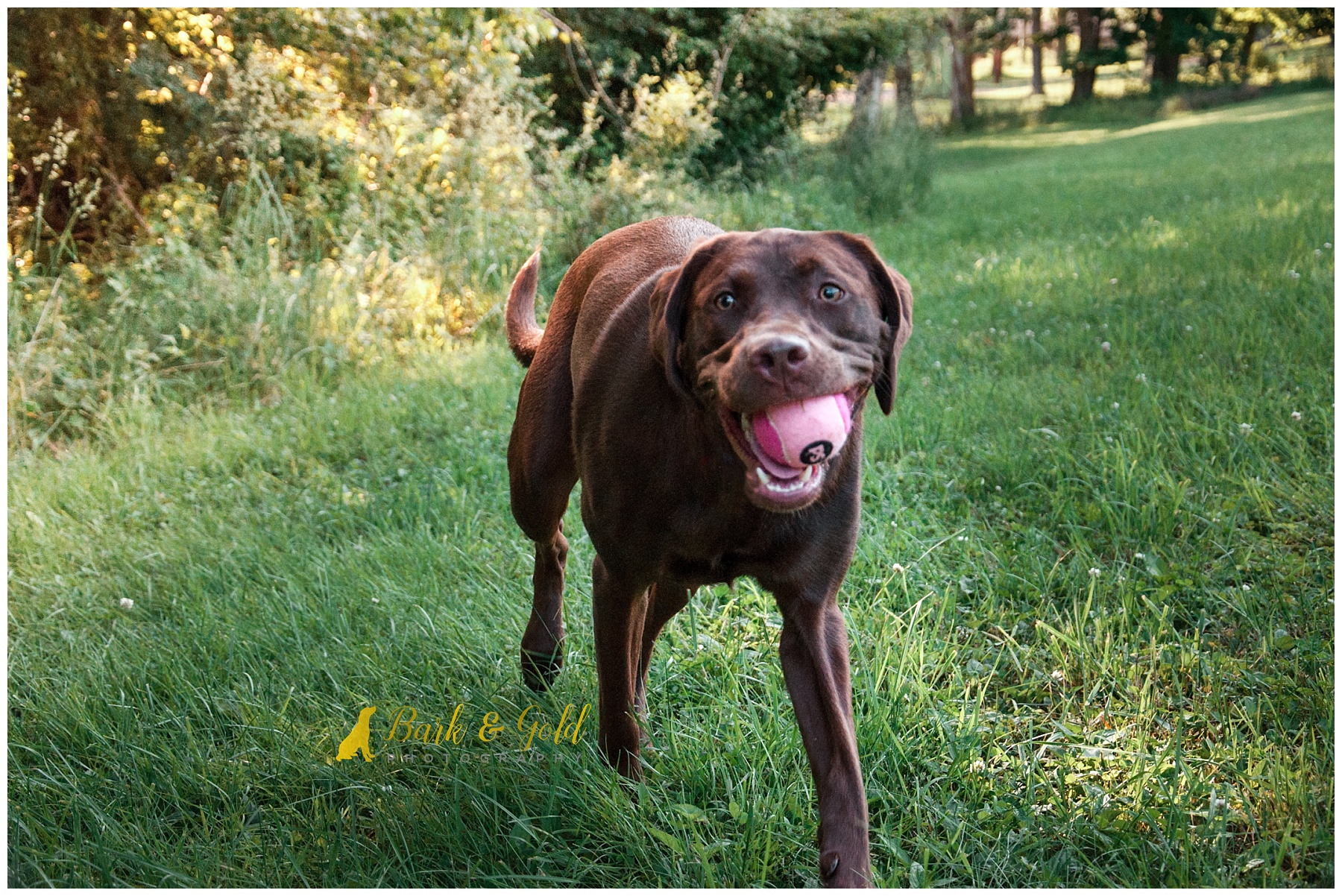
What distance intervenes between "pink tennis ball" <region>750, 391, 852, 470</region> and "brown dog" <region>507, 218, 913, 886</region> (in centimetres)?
4

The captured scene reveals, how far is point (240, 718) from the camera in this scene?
2969mm

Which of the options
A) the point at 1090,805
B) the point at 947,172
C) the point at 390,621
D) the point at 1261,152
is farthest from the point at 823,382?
the point at 947,172

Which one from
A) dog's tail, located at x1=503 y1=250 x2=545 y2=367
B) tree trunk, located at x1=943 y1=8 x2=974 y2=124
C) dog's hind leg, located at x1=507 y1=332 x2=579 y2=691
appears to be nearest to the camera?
dog's hind leg, located at x1=507 y1=332 x2=579 y2=691

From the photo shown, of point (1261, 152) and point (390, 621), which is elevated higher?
point (390, 621)

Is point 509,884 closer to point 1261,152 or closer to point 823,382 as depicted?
point 823,382

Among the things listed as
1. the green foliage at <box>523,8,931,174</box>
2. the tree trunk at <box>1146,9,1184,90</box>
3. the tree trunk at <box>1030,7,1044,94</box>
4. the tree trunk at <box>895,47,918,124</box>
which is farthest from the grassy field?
the tree trunk at <box>1030,7,1044,94</box>

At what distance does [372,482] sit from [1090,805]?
3.49 m

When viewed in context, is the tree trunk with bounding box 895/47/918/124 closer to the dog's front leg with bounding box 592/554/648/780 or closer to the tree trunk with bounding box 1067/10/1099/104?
the tree trunk with bounding box 1067/10/1099/104

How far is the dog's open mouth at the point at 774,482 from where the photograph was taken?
1.86 meters

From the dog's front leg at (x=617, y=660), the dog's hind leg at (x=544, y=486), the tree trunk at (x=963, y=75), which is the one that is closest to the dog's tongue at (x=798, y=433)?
the dog's front leg at (x=617, y=660)

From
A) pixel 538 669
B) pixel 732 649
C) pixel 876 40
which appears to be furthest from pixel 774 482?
pixel 876 40

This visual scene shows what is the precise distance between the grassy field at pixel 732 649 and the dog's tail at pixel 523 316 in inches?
33.9

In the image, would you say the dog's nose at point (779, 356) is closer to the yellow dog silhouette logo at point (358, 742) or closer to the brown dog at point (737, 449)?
the brown dog at point (737, 449)

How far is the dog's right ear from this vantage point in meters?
2.06
